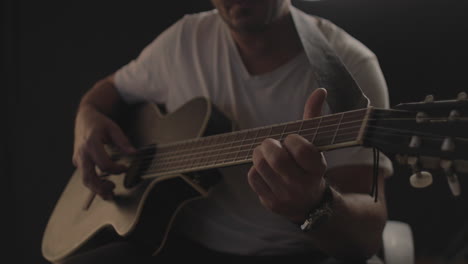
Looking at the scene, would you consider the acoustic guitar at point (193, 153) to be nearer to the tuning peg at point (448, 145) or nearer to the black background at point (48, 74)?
the tuning peg at point (448, 145)

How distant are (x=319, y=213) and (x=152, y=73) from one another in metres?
0.77

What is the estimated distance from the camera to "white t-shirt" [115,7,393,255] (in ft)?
3.82

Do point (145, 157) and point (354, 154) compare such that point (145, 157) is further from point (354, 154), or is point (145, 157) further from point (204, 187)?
point (354, 154)

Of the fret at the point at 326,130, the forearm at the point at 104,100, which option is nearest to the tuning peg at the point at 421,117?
the fret at the point at 326,130

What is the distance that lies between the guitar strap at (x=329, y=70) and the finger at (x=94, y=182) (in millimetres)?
590

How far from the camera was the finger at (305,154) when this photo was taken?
80 centimetres

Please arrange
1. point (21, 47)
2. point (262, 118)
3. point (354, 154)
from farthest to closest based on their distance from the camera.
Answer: point (21, 47) < point (262, 118) < point (354, 154)

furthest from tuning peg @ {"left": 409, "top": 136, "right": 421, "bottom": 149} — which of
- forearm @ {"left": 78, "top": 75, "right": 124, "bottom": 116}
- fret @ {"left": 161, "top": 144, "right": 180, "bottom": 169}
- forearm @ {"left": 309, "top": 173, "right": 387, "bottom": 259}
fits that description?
forearm @ {"left": 78, "top": 75, "right": 124, "bottom": 116}

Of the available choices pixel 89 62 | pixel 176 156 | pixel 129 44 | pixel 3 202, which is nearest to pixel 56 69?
pixel 89 62

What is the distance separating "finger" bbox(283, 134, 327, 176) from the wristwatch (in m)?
0.11

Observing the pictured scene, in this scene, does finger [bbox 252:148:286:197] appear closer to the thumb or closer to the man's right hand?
the thumb

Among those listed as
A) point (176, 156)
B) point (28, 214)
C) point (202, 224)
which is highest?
point (176, 156)

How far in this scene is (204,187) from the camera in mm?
1131

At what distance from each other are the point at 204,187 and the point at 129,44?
42.7 inches
